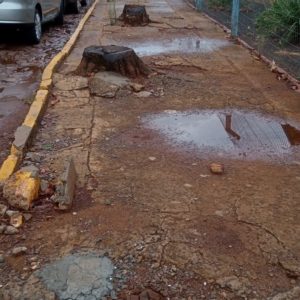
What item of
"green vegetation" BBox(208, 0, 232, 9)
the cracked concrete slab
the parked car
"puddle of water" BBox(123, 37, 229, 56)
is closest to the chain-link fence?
"puddle of water" BBox(123, 37, 229, 56)

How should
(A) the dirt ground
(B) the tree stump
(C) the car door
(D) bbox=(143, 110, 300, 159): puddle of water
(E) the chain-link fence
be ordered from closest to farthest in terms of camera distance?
(A) the dirt ground < (D) bbox=(143, 110, 300, 159): puddle of water < (E) the chain-link fence < (C) the car door < (B) the tree stump

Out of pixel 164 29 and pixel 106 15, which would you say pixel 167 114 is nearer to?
pixel 164 29

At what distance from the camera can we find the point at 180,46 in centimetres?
927

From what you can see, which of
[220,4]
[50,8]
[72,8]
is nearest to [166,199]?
[50,8]

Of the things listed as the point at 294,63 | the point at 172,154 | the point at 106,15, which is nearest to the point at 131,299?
the point at 172,154

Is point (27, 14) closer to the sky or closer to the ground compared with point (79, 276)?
closer to the sky

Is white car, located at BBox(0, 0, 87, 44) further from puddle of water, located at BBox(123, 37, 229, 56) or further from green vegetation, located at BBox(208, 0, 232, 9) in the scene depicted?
green vegetation, located at BBox(208, 0, 232, 9)

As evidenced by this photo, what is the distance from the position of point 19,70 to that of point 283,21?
5.30 meters

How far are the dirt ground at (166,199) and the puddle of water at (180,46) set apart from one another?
226 centimetres

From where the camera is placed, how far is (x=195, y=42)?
9766 mm

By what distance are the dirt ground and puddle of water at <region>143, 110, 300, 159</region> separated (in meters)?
0.03

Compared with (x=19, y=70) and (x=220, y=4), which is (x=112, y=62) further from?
(x=220, y=4)

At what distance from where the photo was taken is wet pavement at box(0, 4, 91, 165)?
5430mm

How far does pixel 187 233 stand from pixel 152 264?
41 centimetres
